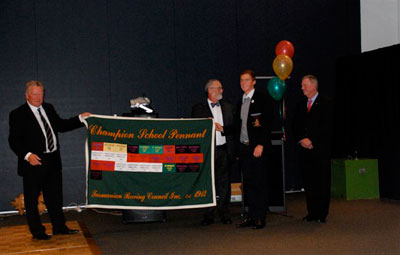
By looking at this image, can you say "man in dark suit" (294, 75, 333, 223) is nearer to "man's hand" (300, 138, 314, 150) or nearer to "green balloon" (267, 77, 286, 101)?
"man's hand" (300, 138, 314, 150)

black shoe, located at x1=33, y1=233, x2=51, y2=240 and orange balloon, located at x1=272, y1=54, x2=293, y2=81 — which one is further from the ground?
orange balloon, located at x1=272, y1=54, x2=293, y2=81

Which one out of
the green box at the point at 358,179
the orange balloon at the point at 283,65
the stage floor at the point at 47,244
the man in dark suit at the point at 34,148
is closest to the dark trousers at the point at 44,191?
the man in dark suit at the point at 34,148

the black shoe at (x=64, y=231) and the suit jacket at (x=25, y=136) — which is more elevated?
the suit jacket at (x=25, y=136)

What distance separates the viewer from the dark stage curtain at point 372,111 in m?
6.23

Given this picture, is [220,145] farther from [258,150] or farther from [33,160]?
[33,160]

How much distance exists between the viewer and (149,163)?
4523 mm

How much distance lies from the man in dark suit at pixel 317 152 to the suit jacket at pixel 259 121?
0.57m

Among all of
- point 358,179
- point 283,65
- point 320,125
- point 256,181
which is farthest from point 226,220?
point 358,179

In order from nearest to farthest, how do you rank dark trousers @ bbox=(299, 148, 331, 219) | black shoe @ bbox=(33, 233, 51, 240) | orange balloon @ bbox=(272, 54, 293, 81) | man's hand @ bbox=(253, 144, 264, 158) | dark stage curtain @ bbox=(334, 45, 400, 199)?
black shoe @ bbox=(33, 233, 51, 240), man's hand @ bbox=(253, 144, 264, 158), dark trousers @ bbox=(299, 148, 331, 219), orange balloon @ bbox=(272, 54, 293, 81), dark stage curtain @ bbox=(334, 45, 400, 199)

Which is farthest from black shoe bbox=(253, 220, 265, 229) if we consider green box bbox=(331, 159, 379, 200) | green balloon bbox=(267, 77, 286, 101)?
green box bbox=(331, 159, 379, 200)

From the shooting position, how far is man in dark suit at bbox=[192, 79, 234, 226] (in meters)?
4.76

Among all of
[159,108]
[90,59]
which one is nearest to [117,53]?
[90,59]

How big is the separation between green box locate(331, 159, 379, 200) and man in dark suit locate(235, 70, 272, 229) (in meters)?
2.21

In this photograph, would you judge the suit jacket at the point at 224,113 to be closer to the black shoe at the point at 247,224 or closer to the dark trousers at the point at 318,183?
the black shoe at the point at 247,224
